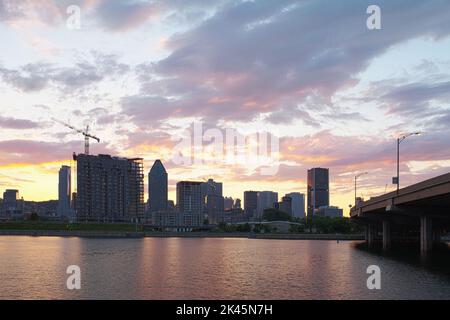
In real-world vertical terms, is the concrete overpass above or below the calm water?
above

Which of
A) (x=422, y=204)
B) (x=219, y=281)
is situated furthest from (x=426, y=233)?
(x=219, y=281)

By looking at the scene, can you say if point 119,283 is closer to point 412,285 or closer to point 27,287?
point 27,287

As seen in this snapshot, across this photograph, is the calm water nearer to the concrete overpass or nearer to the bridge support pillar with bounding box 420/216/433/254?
the concrete overpass

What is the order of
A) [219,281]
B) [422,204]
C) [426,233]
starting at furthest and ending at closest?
[426,233] → [422,204] → [219,281]

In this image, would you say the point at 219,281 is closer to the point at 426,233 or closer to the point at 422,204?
the point at 422,204

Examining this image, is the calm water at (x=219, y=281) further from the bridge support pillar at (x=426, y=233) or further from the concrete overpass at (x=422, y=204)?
the bridge support pillar at (x=426, y=233)

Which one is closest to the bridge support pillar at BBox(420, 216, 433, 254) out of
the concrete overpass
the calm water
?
the concrete overpass

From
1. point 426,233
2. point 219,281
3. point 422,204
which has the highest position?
point 422,204

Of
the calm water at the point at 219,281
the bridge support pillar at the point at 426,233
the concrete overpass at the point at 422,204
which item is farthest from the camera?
the bridge support pillar at the point at 426,233

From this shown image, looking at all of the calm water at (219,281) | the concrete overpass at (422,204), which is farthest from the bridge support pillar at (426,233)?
the calm water at (219,281)

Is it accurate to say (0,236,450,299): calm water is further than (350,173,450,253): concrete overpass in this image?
No

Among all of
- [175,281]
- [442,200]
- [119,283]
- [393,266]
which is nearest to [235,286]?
[175,281]

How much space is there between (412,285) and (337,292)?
9922mm
